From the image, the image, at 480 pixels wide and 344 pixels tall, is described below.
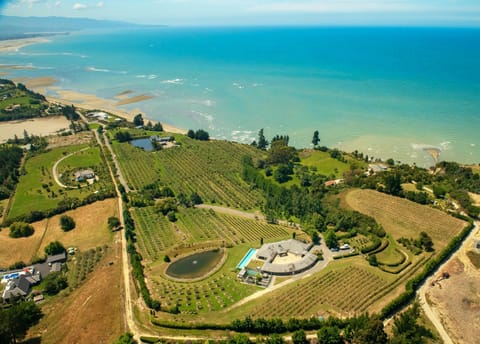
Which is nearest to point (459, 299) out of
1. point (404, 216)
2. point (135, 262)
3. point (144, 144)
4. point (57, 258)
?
point (404, 216)

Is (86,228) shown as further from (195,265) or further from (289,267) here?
(289,267)

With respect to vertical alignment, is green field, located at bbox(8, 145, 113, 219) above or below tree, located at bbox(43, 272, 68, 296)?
Result: below

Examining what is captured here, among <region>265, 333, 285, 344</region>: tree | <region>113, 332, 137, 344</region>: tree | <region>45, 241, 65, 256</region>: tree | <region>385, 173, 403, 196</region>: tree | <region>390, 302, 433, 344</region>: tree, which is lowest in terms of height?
<region>45, 241, 65, 256</region>: tree

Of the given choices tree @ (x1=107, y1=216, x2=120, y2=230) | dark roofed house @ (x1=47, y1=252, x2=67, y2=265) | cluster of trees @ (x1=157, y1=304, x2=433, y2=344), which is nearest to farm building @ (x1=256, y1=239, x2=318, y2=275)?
cluster of trees @ (x1=157, y1=304, x2=433, y2=344)

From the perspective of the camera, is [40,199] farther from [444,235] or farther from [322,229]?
[444,235]

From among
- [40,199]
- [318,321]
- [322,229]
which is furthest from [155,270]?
[40,199]

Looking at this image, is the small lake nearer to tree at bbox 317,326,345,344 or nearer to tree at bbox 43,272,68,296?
tree at bbox 43,272,68,296
